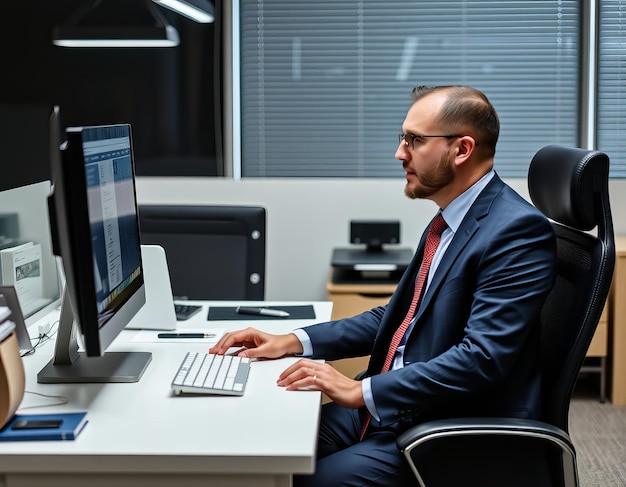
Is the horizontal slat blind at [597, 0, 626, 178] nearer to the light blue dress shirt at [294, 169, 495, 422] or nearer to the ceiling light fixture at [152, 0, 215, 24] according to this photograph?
the ceiling light fixture at [152, 0, 215, 24]

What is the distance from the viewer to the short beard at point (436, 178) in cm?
212

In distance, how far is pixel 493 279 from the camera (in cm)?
192

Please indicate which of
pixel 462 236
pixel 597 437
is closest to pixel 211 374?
pixel 462 236

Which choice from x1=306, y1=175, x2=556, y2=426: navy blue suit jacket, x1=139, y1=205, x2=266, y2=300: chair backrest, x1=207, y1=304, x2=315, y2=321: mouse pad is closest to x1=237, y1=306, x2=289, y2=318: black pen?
x1=207, y1=304, x2=315, y2=321: mouse pad

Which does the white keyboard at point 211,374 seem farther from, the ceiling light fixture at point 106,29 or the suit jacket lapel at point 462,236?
the ceiling light fixture at point 106,29

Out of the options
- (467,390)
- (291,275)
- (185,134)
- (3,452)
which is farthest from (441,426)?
(185,134)

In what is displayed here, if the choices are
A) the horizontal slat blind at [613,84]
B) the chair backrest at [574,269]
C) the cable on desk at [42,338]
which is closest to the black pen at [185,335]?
the cable on desk at [42,338]

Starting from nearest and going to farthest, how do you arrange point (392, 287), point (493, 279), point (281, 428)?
1. point (281, 428)
2. point (493, 279)
3. point (392, 287)

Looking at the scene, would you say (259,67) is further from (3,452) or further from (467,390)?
(3,452)

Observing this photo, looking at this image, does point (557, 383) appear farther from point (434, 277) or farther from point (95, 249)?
point (95, 249)

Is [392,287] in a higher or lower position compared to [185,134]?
lower

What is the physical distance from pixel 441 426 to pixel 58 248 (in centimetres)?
86

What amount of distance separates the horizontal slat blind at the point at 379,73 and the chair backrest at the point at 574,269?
2.59 m

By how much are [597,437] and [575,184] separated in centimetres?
208
